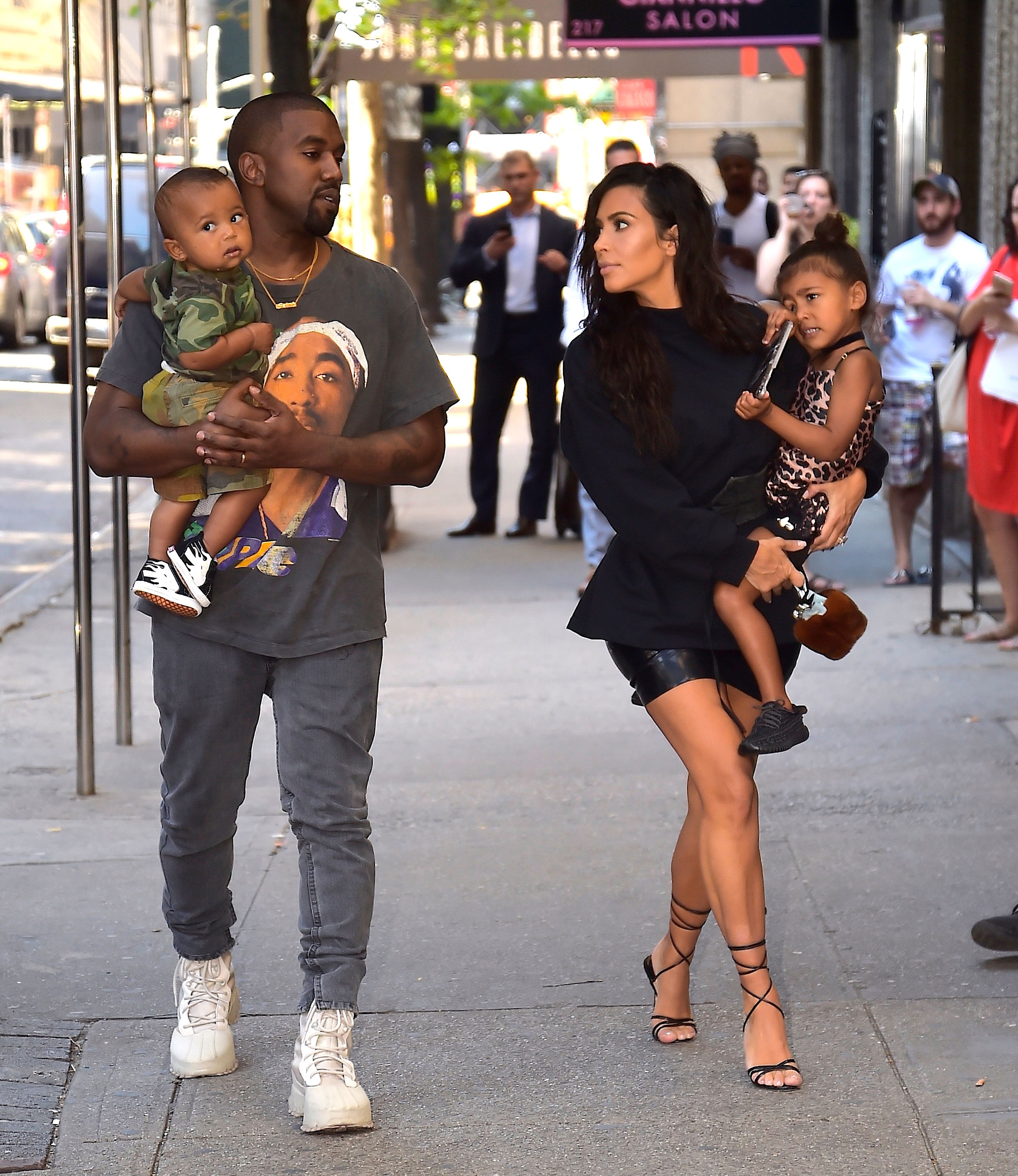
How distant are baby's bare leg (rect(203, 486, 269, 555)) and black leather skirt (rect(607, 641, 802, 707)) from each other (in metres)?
0.83

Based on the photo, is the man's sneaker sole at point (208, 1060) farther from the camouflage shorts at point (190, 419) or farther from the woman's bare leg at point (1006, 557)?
the woman's bare leg at point (1006, 557)

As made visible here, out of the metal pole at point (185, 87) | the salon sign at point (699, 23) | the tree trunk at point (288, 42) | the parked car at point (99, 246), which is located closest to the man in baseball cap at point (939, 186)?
the salon sign at point (699, 23)

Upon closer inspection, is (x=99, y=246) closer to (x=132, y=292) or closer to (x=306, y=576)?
(x=132, y=292)

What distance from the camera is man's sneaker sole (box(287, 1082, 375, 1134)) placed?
353 cm

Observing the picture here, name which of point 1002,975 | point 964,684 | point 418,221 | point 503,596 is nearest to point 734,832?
point 1002,975

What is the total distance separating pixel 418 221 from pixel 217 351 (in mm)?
28124

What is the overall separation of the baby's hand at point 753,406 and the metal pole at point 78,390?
101 inches

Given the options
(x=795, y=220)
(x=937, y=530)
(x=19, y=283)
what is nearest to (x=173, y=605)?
(x=937, y=530)

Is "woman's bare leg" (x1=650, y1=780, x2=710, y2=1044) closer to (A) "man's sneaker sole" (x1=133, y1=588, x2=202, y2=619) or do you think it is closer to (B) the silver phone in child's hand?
(B) the silver phone in child's hand

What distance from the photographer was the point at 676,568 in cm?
372

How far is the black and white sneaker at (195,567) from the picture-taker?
3.48 m

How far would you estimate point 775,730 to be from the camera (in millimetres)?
3646

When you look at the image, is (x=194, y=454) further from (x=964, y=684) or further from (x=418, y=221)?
(x=418, y=221)

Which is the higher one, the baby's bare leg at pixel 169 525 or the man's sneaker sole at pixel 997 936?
the baby's bare leg at pixel 169 525
